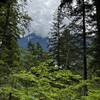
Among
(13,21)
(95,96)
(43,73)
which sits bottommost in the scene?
(95,96)

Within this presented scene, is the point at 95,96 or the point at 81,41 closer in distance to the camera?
the point at 95,96

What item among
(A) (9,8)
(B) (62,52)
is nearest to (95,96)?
(A) (9,8)

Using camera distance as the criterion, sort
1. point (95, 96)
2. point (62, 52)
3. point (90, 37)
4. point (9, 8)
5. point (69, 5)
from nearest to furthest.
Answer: point (95, 96) → point (69, 5) → point (9, 8) → point (90, 37) → point (62, 52)

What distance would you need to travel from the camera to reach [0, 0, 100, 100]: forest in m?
5.05

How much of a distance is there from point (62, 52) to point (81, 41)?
16.4 m

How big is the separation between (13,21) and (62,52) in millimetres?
19722

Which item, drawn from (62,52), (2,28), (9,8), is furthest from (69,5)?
(62,52)

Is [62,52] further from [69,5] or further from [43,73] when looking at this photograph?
[43,73]

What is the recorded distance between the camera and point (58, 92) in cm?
526

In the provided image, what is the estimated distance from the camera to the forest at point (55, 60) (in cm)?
505

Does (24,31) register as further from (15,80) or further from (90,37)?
(15,80)

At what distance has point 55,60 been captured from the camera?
621 centimetres

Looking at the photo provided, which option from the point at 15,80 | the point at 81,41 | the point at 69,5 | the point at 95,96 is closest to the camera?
the point at 95,96

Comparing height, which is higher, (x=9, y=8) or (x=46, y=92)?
(x=9, y=8)
